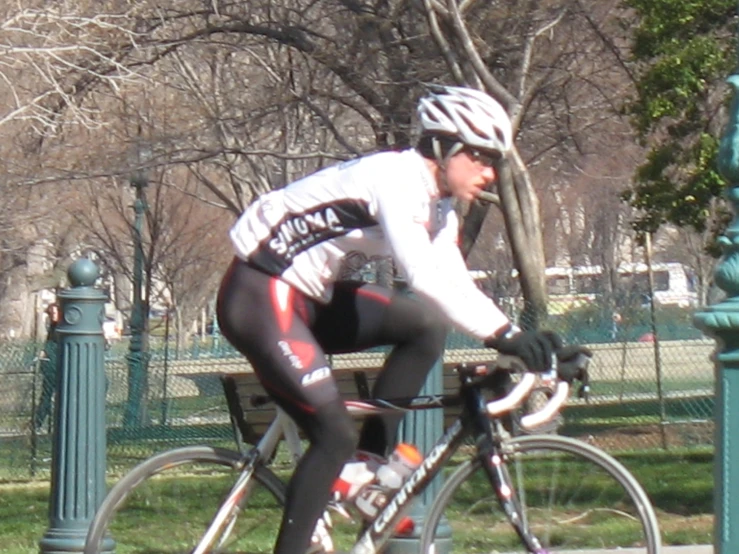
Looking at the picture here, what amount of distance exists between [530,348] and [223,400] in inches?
404

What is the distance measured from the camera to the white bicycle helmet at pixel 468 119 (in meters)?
4.17

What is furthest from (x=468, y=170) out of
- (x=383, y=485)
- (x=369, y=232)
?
(x=383, y=485)

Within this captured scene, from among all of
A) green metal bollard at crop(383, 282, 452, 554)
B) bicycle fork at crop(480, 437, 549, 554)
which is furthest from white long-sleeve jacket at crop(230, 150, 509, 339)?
green metal bollard at crop(383, 282, 452, 554)

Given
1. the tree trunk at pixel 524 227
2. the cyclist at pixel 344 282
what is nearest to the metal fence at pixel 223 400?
the tree trunk at pixel 524 227

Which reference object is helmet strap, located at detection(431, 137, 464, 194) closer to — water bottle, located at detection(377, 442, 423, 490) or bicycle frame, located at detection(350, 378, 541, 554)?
bicycle frame, located at detection(350, 378, 541, 554)

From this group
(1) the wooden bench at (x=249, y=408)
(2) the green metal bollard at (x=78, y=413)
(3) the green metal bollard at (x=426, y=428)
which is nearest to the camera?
(1) the wooden bench at (x=249, y=408)

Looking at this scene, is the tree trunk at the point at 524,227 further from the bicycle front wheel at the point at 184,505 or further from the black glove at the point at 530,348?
the black glove at the point at 530,348

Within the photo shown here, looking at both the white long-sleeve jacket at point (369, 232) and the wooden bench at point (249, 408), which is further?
the wooden bench at point (249, 408)

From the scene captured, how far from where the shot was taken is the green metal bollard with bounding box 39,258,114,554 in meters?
6.75

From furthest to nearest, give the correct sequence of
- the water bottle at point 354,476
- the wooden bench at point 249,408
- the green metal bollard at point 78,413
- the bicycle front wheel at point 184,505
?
the green metal bollard at point 78,413
the wooden bench at point 249,408
the bicycle front wheel at point 184,505
the water bottle at point 354,476

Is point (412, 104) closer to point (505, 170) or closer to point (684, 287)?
point (505, 170)

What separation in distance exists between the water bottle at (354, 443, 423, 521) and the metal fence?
28.7 ft

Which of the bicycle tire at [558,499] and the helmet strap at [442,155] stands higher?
the helmet strap at [442,155]

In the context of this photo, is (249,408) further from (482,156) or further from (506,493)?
(482,156)
